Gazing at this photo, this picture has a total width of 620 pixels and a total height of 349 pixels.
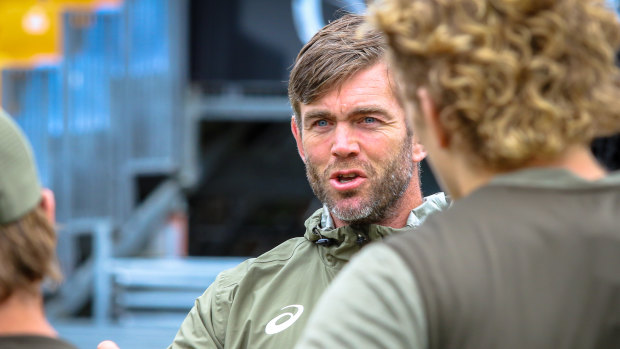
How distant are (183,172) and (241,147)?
1.71 metres

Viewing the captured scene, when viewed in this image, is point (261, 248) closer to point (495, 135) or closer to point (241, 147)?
point (241, 147)

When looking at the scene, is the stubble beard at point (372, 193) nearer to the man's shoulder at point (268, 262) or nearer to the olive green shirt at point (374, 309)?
the man's shoulder at point (268, 262)

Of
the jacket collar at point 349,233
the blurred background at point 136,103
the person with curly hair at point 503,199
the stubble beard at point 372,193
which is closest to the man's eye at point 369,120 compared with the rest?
the stubble beard at point 372,193

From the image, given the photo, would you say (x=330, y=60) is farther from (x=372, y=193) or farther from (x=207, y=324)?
(x=207, y=324)

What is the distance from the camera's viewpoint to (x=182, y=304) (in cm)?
594

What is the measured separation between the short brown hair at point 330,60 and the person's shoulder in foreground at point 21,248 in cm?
101

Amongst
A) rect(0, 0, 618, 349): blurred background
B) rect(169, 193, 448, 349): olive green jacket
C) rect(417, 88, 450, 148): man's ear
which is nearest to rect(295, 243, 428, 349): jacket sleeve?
rect(417, 88, 450, 148): man's ear

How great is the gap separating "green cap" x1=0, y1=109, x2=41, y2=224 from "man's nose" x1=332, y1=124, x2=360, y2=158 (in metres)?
0.98

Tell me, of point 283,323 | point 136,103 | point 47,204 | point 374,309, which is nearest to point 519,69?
point 374,309

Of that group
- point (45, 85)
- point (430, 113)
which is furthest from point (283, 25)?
point (430, 113)

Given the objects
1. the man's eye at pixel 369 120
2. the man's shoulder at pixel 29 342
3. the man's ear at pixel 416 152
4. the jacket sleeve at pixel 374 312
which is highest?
the man's eye at pixel 369 120

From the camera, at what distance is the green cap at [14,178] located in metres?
1.39

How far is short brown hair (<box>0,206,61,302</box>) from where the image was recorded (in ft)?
4.57

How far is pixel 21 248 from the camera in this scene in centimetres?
140
